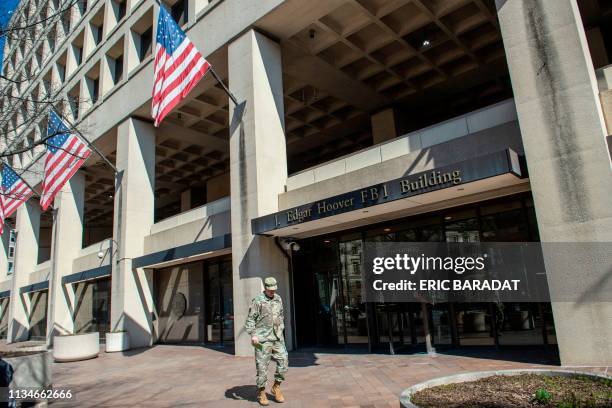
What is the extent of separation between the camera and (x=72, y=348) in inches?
548

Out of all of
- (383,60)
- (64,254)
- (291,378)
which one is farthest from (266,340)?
(64,254)

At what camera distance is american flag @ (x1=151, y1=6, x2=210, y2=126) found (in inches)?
495

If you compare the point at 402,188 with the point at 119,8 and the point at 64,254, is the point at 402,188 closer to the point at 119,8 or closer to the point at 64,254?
the point at 119,8

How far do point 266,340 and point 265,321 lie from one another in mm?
273

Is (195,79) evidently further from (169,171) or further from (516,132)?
(169,171)

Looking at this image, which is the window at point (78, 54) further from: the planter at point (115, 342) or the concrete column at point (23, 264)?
the planter at point (115, 342)

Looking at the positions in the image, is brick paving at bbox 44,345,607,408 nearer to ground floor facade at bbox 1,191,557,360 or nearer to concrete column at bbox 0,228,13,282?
ground floor facade at bbox 1,191,557,360

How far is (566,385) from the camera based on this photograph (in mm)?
4512

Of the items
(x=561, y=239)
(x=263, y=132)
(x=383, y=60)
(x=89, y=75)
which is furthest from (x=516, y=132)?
(x=89, y=75)

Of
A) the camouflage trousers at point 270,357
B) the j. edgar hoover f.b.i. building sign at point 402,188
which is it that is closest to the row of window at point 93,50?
the j. edgar hoover f.b.i. building sign at point 402,188

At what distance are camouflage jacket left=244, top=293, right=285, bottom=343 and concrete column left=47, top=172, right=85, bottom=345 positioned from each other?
67.7 feet

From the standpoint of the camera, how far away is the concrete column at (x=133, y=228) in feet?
58.4

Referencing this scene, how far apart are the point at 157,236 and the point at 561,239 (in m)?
14.7

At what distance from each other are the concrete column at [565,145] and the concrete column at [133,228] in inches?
599
